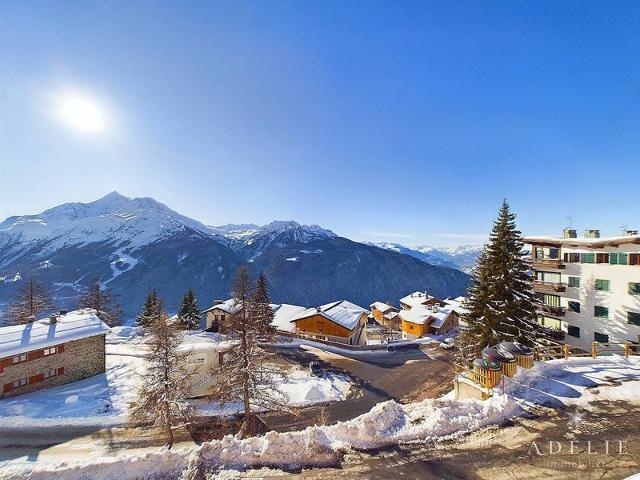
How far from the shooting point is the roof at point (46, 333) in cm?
2505

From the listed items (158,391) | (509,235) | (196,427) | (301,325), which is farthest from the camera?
(301,325)

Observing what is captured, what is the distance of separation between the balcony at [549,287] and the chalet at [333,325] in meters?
29.7

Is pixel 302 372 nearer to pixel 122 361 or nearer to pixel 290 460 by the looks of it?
pixel 122 361

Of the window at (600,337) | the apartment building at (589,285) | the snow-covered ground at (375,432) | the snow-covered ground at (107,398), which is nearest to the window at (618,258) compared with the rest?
the apartment building at (589,285)

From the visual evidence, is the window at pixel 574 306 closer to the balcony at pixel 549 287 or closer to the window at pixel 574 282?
the balcony at pixel 549 287

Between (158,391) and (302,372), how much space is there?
20138mm

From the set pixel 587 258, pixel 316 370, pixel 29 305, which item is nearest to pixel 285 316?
pixel 316 370

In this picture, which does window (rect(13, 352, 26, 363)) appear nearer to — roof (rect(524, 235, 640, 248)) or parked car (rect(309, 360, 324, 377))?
parked car (rect(309, 360, 324, 377))

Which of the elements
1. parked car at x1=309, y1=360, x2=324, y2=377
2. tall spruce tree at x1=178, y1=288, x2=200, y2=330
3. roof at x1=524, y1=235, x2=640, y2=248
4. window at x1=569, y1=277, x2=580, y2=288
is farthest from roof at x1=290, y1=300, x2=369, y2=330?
window at x1=569, y1=277, x2=580, y2=288

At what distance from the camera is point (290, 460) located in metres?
8.77

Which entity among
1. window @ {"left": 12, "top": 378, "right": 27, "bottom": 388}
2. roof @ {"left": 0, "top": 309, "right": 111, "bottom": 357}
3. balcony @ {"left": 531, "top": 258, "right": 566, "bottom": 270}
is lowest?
window @ {"left": 12, "top": 378, "right": 27, "bottom": 388}

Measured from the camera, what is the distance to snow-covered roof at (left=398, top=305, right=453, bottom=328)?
6203 cm

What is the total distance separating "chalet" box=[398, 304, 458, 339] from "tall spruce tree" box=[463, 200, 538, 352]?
1515 inches

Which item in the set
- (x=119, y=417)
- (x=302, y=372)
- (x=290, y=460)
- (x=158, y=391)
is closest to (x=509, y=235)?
(x=290, y=460)
